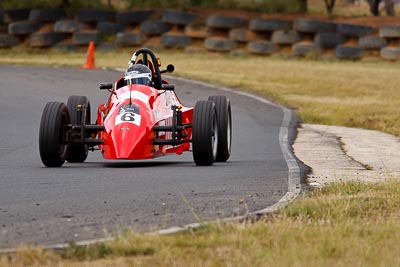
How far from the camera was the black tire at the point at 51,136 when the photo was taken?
13.5 m

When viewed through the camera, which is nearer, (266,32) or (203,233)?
(203,233)

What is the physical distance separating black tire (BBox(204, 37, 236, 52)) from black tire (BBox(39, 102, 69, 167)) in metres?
27.1

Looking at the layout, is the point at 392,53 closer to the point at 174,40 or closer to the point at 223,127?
the point at 174,40

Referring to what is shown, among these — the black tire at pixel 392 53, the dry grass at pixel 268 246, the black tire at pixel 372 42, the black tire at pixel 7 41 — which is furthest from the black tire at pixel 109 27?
the dry grass at pixel 268 246

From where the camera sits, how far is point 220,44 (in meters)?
40.7

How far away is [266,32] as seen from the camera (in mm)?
40594

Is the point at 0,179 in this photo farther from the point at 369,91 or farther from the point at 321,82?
the point at 321,82

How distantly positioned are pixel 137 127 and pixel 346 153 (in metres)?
4.05

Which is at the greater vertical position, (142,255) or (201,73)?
(142,255)

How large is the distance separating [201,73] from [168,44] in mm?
8073

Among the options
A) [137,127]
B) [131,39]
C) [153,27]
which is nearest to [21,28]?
[131,39]

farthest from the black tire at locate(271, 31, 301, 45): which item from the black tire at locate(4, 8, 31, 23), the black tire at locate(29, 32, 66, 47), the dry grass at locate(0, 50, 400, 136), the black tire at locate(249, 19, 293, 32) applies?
the black tire at locate(4, 8, 31, 23)

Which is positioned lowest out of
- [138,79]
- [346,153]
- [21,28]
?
[21,28]

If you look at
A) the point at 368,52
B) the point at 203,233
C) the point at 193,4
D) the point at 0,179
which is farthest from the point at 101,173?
the point at 193,4
